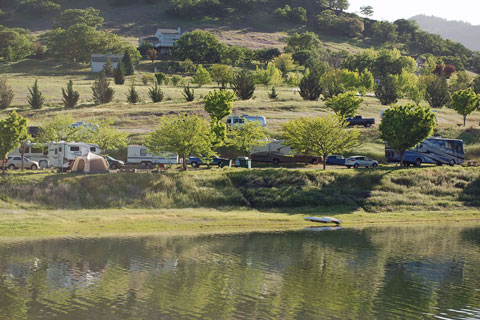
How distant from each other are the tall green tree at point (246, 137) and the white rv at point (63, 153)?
16945 mm

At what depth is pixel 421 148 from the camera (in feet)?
223

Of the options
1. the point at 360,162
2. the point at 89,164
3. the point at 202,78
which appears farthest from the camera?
the point at 202,78

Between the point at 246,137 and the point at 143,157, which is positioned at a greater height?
the point at 246,137

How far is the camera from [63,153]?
61.2 metres

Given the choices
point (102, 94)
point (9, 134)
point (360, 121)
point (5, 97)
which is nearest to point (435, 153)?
point (360, 121)

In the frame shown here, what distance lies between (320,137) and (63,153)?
93.2 feet

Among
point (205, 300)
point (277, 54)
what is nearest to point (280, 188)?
point (205, 300)

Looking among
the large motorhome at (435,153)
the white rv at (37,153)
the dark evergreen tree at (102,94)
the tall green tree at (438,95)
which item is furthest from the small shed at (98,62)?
the large motorhome at (435,153)

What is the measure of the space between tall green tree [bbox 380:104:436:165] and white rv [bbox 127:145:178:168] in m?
25.0

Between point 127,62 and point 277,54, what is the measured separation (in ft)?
176

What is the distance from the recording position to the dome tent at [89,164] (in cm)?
5743

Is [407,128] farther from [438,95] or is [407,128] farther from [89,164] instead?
[438,95]

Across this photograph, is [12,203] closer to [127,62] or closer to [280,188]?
[280,188]

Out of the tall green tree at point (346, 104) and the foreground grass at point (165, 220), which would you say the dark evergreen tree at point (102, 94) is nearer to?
the tall green tree at point (346, 104)
